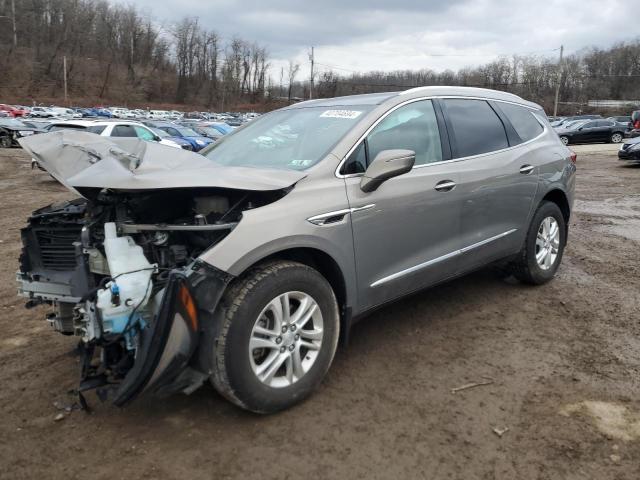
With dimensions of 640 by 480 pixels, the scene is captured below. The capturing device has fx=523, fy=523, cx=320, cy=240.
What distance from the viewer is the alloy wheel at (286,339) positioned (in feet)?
9.18

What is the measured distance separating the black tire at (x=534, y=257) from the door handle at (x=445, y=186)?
1345 mm

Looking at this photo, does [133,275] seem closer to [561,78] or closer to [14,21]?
[561,78]

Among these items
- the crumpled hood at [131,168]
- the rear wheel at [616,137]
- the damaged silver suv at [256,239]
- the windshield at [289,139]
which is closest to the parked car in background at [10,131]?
the windshield at [289,139]

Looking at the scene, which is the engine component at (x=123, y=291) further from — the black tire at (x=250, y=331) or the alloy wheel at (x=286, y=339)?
the alloy wheel at (x=286, y=339)

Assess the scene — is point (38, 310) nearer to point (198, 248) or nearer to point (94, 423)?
point (94, 423)

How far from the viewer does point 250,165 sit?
3535mm

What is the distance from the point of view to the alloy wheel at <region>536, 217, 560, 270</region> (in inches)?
195

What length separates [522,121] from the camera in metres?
4.89

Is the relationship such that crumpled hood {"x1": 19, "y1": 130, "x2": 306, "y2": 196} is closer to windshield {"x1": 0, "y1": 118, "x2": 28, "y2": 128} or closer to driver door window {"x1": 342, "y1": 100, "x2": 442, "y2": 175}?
driver door window {"x1": 342, "y1": 100, "x2": 442, "y2": 175}

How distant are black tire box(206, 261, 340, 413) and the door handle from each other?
121 centimetres

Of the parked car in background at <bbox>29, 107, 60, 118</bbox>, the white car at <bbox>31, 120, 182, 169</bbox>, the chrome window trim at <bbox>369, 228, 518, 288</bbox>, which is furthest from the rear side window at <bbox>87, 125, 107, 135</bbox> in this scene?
the parked car in background at <bbox>29, 107, 60, 118</bbox>

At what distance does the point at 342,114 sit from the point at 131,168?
1.50 m

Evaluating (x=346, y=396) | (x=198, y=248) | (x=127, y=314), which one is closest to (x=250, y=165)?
(x=198, y=248)

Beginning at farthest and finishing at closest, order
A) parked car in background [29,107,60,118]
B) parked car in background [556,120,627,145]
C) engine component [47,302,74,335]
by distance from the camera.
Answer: parked car in background [29,107,60,118] < parked car in background [556,120,627,145] < engine component [47,302,74,335]
